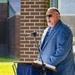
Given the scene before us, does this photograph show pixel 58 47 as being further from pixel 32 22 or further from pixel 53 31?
pixel 32 22

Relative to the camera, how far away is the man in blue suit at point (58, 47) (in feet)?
15.4

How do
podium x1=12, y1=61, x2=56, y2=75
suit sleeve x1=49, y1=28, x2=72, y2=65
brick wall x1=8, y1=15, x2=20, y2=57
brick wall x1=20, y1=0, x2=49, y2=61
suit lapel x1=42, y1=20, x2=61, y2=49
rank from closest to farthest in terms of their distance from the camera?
podium x1=12, y1=61, x2=56, y2=75 → suit sleeve x1=49, y1=28, x2=72, y2=65 → suit lapel x1=42, y1=20, x2=61, y2=49 → brick wall x1=20, y1=0, x2=49, y2=61 → brick wall x1=8, y1=15, x2=20, y2=57

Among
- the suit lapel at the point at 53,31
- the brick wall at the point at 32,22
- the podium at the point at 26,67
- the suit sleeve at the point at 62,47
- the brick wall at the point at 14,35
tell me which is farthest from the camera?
the brick wall at the point at 14,35

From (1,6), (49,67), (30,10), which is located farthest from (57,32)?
(1,6)

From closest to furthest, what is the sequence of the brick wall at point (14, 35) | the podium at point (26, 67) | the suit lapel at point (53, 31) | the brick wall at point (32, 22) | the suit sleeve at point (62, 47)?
the podium at point (26, 67), the suit sleeve at point (62, 47), the suit lapel at point (53, 31), the brick wall at point (32, 22), the brick wall at point (14, 35)

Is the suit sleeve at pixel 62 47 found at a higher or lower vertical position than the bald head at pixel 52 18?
lower

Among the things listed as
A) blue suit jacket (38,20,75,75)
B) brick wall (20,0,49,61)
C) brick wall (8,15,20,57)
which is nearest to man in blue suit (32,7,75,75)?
blue suit jacket (38,20,75,75)

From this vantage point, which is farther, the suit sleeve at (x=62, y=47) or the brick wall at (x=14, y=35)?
the brick wall at (x=14, y=35)

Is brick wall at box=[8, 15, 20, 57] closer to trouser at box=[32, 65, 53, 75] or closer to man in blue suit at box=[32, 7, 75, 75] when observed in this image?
man in blue suit at box=[32, 7, 75, 75]

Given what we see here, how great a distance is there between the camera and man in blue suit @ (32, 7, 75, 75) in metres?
4.71

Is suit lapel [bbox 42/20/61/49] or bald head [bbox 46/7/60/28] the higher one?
bald head [bbox 46/7/60/28]

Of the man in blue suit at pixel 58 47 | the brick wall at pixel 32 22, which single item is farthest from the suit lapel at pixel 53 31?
the brick wall at pixel 32 22

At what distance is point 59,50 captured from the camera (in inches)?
185

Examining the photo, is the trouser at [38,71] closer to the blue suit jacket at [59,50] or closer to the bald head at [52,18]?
the blue suit jacket at [59,50]
